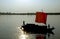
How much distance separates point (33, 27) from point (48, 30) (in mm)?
1467

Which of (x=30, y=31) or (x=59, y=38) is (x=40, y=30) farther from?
(x=59, y=38)

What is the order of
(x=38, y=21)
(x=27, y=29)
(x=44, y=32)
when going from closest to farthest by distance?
(x=44, y=32) < (x=27, y=29) < (x=38, y=21)

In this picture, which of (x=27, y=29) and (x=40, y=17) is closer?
(x=27, y=29)

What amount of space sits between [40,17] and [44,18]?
0.74 metres

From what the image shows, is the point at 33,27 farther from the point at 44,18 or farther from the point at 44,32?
the point at 44,18

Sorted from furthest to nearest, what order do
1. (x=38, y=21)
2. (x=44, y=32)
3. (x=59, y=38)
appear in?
(x=38, y=21), (x=44, y=32), (x=59, y=38)

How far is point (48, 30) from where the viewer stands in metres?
21.5

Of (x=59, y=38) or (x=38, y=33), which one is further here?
(x=38, y=33)

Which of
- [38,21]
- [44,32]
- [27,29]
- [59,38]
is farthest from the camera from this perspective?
[38,21]

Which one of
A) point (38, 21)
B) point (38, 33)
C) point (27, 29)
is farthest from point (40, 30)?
point (38, 21)

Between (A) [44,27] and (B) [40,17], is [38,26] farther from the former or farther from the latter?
(B) [40,17]

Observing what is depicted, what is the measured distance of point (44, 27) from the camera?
846 inches

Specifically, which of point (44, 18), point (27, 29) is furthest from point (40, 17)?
point (27, 29)

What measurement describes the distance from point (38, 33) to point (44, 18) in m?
4.36
